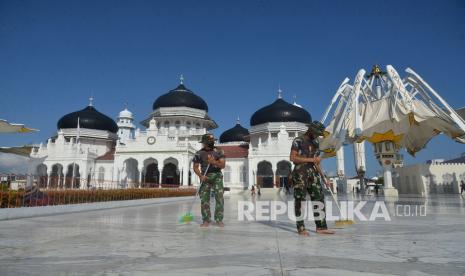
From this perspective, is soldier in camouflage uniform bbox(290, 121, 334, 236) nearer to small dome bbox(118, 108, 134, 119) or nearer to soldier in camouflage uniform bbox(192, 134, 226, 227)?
soldier in camouflage uniform bbox(192, 134, 226, 227)

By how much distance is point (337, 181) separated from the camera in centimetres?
3594

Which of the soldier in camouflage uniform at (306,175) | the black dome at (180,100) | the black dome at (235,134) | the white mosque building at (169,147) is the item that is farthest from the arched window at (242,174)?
the soldier in camouflage uniform at (306,175)

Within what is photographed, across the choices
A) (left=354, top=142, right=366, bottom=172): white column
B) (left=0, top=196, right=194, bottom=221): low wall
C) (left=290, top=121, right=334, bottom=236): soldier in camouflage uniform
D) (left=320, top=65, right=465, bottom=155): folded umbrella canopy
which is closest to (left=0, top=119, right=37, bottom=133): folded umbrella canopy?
(left=0, top=196, right=194, bottom=221): low wall

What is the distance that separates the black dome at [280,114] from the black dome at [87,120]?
2307 cm

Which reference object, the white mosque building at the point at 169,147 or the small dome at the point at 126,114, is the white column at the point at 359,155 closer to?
the white mosque building at the point at 169,147

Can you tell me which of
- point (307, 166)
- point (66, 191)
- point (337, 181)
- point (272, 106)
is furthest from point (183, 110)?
point (307, 166)

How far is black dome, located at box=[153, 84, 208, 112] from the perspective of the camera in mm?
45969

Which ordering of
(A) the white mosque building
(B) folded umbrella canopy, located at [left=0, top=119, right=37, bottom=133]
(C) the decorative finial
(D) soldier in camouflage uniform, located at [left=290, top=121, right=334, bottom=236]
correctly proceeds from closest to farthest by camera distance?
(D) soldier in camouflage uniform, located at [left=290, top=121, right=334, bottom=236] → (B) folded umbrella canopy, located at [left=0, top=119, right=37, bottom=133] → (C) the decorative finial → (A) the white mosque building

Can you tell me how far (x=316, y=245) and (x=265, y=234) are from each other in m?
1.03

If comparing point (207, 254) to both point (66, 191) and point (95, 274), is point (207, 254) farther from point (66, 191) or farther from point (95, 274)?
point (66, 191)

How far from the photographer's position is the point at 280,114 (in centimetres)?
4350

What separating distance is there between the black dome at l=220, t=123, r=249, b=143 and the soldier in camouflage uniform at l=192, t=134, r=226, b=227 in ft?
155

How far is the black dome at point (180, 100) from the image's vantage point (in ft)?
151

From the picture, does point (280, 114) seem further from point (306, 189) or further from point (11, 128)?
point (306, 189)
